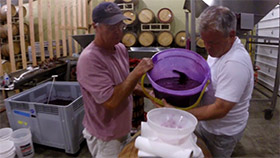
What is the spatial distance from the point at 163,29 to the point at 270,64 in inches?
120

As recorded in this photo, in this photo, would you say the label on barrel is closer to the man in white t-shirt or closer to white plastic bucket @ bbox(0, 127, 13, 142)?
white plastic bucket @ bbox(0, 127, 13, 142)

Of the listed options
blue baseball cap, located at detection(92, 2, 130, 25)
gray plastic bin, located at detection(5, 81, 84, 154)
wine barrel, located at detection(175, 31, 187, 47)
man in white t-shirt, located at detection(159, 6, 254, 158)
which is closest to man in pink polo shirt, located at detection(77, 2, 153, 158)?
blue baseball cap, located at detection(92, 2, 130, 25)

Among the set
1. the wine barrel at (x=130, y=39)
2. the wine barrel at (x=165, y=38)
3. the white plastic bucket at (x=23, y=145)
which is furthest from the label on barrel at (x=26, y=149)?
the wine barrel at (x=165, y=38)

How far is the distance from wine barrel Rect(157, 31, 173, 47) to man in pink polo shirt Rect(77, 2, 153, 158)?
4.20 metres

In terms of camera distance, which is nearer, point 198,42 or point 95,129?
point 95,129

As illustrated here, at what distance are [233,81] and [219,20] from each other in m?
0.37

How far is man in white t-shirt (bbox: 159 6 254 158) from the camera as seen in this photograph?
1.11 meters

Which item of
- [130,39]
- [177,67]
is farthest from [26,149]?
[130,39]

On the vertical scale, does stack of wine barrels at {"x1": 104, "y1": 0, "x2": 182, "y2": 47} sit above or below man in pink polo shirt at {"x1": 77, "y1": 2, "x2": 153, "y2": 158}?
above

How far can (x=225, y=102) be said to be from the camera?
111 centimetres

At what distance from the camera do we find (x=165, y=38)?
560 centimetres

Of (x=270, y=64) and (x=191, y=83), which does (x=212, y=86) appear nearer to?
(x=191, y=83)

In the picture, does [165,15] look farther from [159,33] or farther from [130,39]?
[130,39]

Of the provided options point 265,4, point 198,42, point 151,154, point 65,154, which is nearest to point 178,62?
point 151,154
